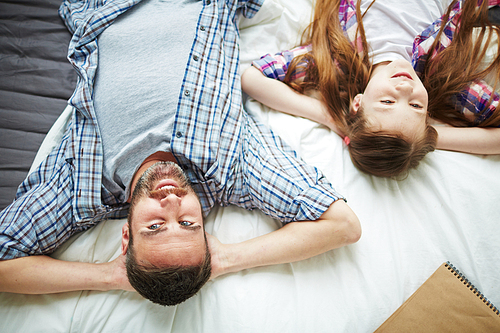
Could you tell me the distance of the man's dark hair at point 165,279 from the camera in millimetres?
771

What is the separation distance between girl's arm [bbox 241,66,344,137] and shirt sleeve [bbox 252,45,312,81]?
1.2 inches

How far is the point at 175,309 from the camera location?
3.06 feet

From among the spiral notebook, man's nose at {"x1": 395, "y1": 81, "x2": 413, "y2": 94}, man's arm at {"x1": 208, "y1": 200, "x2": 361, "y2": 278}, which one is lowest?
the spiral notebook

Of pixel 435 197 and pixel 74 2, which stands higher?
pixel 74 2

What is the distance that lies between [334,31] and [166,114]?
2.63 ft

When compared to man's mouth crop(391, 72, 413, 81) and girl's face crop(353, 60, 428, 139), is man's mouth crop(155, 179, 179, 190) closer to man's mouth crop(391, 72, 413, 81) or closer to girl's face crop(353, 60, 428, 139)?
girl's face crop(353, 60, 428, 139)

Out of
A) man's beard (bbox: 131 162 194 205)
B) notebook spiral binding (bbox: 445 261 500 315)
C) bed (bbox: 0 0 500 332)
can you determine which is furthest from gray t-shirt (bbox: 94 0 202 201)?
notebook spiral binding (bbox: 445 261 500 315)

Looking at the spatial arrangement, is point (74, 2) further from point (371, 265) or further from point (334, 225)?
point (371, 265)

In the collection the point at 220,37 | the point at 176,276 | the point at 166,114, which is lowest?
the point at 176,276

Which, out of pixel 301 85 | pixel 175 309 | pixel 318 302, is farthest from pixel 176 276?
pixel 301 85

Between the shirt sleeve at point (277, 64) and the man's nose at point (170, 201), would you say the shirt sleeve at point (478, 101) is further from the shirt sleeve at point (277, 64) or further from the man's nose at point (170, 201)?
the man's nose at point (170, 201)

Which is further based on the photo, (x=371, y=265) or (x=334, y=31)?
(x=334, y=31)

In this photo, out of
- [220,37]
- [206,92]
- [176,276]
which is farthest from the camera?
[220,37]

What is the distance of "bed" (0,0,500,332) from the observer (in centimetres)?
92
